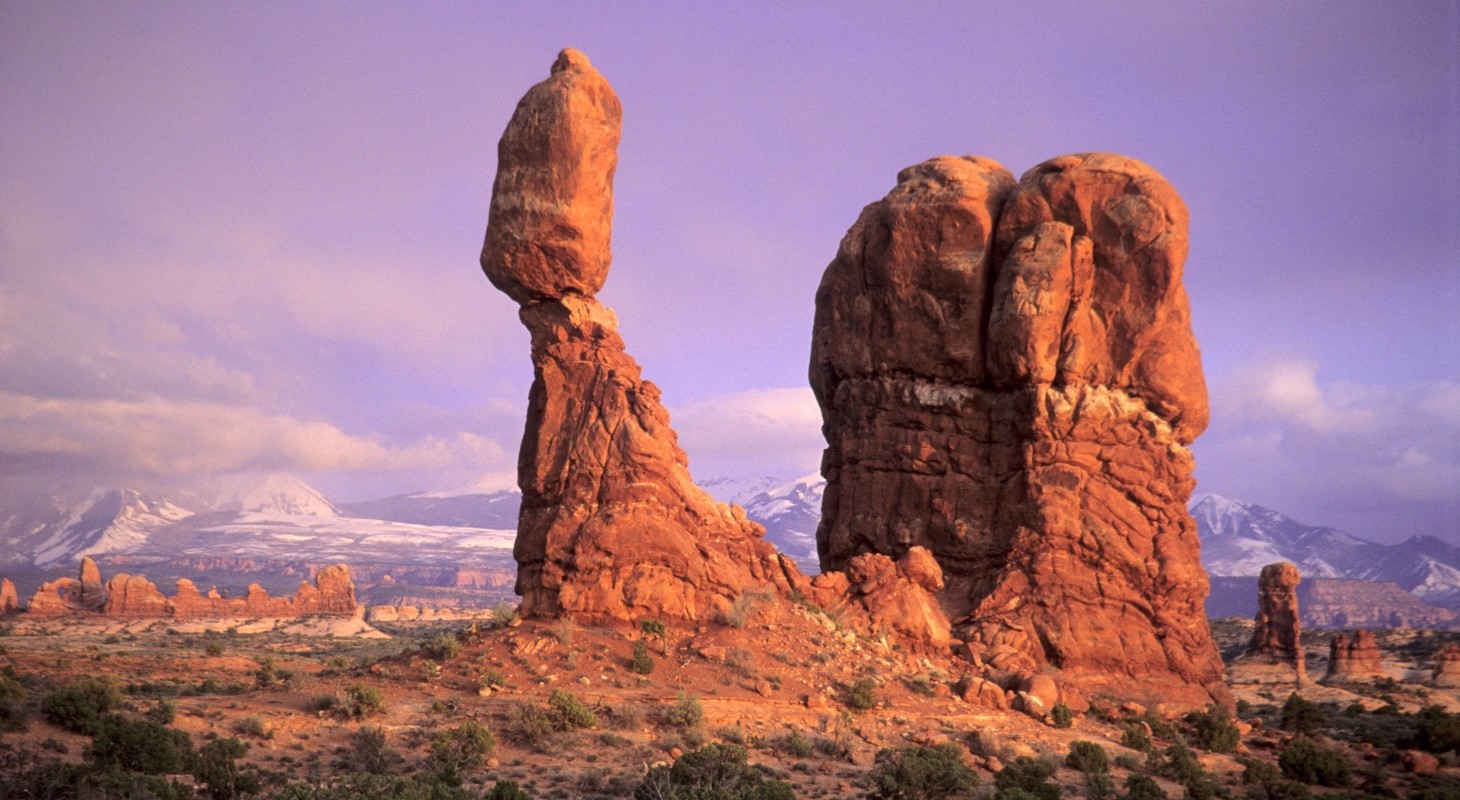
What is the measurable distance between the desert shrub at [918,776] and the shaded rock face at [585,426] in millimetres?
6969

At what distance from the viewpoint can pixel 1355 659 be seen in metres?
55.2

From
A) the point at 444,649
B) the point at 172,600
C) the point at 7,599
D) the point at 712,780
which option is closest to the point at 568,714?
the point at 712,780

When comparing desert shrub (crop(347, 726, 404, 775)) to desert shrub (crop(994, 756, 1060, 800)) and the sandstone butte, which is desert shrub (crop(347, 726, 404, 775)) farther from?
the sandstone butte

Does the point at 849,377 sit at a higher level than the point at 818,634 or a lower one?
higher

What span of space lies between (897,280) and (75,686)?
77.3 ft

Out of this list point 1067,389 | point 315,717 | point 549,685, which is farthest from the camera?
point 1067,389

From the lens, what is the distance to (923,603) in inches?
1248

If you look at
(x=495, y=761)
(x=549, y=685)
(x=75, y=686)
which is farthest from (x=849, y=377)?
(x=75, y=686)

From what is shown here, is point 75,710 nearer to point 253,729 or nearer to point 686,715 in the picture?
point 253,729

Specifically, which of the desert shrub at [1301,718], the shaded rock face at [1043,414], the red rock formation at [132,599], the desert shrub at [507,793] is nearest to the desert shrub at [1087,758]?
the shaded rock face at [1043,414]

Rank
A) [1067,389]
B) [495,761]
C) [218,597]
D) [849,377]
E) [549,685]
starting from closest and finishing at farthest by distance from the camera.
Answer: [495,761] → [549,685] → [1067,389] → [849,377] → [218,597]

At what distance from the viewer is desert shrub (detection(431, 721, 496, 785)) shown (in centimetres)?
2200

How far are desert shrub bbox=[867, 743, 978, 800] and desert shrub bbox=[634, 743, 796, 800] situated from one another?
86.6 inches

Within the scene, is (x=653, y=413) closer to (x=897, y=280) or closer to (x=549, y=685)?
(x=549, y=685)
